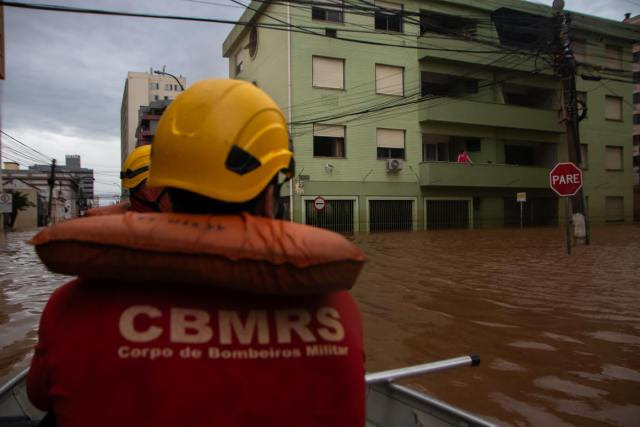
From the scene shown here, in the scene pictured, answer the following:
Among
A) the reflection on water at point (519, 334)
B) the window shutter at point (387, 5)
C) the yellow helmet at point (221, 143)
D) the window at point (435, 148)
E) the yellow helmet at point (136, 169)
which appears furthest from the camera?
the window at point (435, 148)

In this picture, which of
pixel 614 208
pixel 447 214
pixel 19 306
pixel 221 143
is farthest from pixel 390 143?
pixel 221 143

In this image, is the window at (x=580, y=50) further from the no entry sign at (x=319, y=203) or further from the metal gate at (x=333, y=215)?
the no entry sign at (x=319, y=203)

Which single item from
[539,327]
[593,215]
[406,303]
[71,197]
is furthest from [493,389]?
[71,197]

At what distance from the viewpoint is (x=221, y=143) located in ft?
3.65

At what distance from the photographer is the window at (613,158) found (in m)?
28.5

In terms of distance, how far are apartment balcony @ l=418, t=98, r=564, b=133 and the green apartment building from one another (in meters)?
0.05

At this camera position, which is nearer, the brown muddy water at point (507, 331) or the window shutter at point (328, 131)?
the brown muddy water at point (507, 331)

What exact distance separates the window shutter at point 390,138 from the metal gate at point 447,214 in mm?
3176

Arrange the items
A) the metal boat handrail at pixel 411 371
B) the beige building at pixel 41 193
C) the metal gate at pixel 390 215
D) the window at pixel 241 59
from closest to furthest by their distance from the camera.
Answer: the metal boat handrail at pixel 411 371
the metal gate at pixel 390 215
the window at pixel 241 59
the beige building at pixel 41 193

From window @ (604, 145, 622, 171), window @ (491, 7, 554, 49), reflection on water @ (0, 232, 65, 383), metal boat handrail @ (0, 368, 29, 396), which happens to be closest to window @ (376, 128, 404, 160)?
window @ (491, 7, 554, 49)

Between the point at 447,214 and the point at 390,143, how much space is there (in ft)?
14.9

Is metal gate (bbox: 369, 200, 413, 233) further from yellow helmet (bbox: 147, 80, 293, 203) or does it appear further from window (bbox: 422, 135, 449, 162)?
yellow helmet (bbox: 147, 80, 293, 203)

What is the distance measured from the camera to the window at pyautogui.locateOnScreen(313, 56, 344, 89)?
70.4 ft

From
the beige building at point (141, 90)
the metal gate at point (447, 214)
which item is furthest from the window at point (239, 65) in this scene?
the beige building at point (141, 90)
